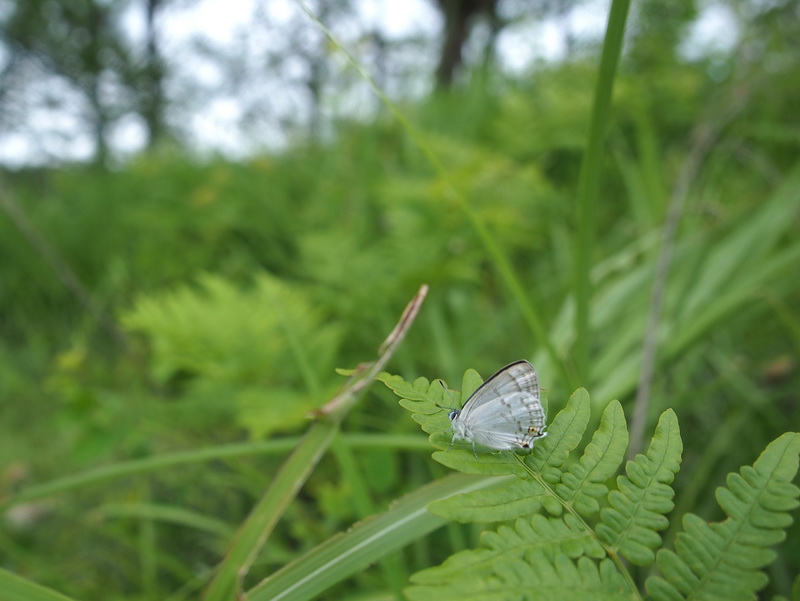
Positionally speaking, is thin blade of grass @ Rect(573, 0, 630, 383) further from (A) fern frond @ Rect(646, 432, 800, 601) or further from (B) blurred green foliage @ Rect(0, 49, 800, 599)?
(A) fern frond @ Rect(646, 432, 800, 601)

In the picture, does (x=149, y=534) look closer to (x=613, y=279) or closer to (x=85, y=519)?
(x=85, y=519)

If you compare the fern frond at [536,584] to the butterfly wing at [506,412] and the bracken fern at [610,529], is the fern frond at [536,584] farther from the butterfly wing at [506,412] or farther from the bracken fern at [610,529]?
the butterfly wing at [506,412]

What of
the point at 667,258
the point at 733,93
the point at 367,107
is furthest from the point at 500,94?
the point at 667,258

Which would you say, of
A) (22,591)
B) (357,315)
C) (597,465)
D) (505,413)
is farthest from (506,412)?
(357,315)

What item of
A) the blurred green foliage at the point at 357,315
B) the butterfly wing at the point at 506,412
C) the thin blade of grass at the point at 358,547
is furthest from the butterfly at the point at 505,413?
the blurred green foliage at the point at 357,315

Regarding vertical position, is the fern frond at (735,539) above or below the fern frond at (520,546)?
below

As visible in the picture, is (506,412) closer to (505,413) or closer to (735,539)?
(505,413)
